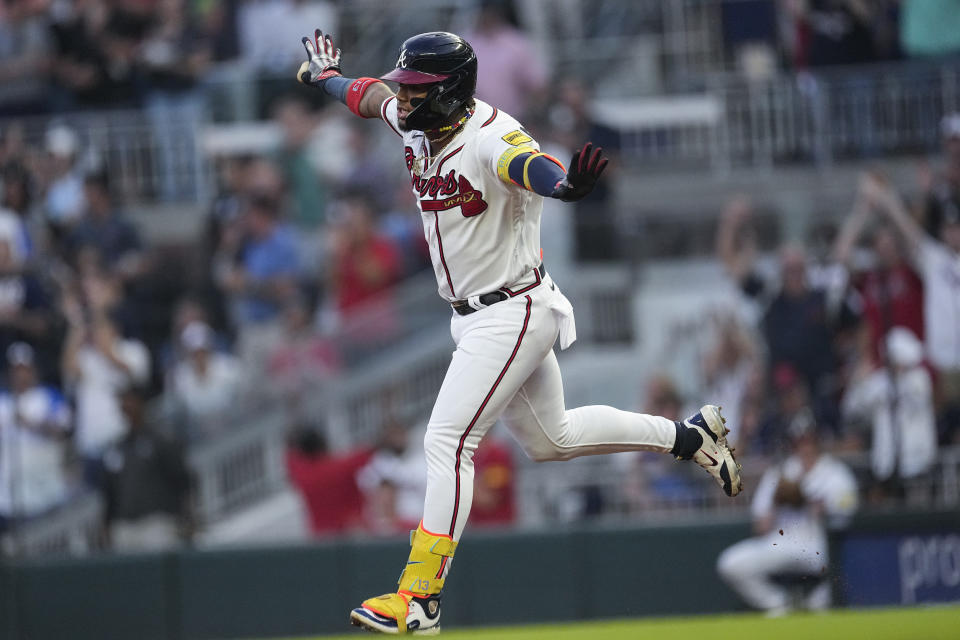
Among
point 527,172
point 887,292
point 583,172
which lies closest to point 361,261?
point 887,292

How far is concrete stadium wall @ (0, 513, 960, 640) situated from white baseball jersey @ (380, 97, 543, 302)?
4.63m

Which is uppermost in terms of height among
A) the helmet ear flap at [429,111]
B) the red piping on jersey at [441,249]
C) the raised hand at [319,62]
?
the raised hand at [319,62]

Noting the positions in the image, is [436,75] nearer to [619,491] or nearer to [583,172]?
[583,172]

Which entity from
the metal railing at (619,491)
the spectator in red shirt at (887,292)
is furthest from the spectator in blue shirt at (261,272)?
the spectator in red shirt at (887,292)

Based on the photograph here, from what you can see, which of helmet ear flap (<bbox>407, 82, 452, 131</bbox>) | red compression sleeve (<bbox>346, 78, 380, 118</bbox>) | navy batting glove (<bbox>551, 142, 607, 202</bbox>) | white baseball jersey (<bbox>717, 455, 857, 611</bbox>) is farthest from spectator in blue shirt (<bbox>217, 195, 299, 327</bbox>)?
navy batting glove (<bbox>551, 142, 607, 202</bbox>)

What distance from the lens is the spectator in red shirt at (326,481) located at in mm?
10930

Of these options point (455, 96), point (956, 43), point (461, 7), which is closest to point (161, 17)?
point (461, 7)

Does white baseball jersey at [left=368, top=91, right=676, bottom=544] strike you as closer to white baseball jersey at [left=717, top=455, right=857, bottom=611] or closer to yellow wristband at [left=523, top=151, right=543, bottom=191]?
yellow wristband at [left=523, top=151, right=543, bottom=191]

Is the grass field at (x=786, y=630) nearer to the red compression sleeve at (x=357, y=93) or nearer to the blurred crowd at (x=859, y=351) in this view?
the red compression sleeve at (x=357, y=93)

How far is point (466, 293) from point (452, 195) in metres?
0.43

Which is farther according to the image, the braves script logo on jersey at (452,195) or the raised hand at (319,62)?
the raised hand at (319,62)

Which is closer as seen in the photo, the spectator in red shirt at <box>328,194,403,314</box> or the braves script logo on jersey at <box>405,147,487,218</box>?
the braves script logo on jersey at <box>405,147,487,218</box>

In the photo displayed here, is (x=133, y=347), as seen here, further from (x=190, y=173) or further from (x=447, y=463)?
(x=447, y=463)

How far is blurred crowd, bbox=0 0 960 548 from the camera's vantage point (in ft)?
34.5
